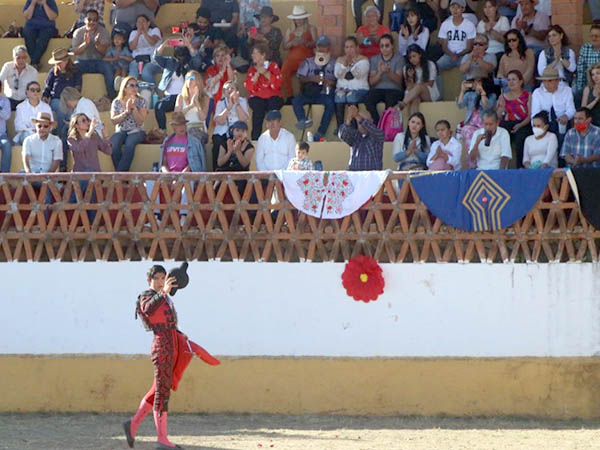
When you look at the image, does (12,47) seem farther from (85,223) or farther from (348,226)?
(348,226)

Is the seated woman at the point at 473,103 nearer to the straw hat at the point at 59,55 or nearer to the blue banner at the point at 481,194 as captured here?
the blue banner at the point at 481,194

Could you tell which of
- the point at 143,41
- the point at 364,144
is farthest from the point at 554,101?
the point at 143,41

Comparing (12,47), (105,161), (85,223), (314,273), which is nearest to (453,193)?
(314,273)

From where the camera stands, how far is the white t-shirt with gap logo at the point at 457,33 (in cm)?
1515

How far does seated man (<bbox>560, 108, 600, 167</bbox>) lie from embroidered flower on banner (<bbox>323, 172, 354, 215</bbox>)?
243 cm

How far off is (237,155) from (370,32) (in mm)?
3361

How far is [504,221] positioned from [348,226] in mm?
1503

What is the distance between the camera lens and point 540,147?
1294cm

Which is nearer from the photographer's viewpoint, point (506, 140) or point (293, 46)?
point (506, 140)

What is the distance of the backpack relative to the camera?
1404 centimetres

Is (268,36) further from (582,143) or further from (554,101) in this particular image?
(582,143)

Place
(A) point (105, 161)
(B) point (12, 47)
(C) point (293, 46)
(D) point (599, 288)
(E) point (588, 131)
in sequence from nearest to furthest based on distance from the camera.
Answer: (D) point (599, 288)
(E) point (588, 131)
(A) point (105, 161)
(C) point (293, 46)
(B) point (12, 47)

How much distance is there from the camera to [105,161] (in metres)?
14.3

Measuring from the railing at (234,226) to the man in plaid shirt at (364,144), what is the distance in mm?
1226
